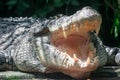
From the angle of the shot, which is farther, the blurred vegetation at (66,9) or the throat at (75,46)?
the blurred vegetation at (66,9)

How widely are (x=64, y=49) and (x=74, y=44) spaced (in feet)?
0.29

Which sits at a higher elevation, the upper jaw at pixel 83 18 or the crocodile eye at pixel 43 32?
the upper jaw at pixel 83 18

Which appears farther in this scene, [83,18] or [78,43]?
[78,43]

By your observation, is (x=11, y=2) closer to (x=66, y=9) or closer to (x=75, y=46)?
(x=66, y=9)

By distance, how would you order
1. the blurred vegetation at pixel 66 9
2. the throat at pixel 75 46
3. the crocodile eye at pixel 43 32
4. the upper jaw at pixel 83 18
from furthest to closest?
the blurred vegetation at pixel 66 9 → the crocodile eye at pixel 43 32 → the throat at pixel 75 46 → the upper jaw at pixel 83 18

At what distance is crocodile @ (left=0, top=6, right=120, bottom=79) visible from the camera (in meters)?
3.07

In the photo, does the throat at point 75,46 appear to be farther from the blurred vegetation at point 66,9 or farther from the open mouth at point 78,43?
the blurred vegetation at point 66,9

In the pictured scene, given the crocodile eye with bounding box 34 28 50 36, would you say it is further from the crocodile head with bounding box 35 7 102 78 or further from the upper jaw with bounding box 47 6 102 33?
the upper jaw with bounding box 47 6 102 33

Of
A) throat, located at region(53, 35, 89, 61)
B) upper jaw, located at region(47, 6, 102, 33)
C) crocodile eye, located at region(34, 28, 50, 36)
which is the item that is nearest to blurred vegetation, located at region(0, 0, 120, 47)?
crocodile eye, located at region(34, 28, 50, 36)

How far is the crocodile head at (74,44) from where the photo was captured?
9.92 feet

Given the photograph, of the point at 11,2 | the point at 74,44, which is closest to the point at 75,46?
the point at 74,44

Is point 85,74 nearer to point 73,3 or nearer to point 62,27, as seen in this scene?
point 62,27

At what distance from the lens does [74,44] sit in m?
3.26

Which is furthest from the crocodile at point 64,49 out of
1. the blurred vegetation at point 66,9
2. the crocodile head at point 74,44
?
the blurred vegetation at point 66,9
